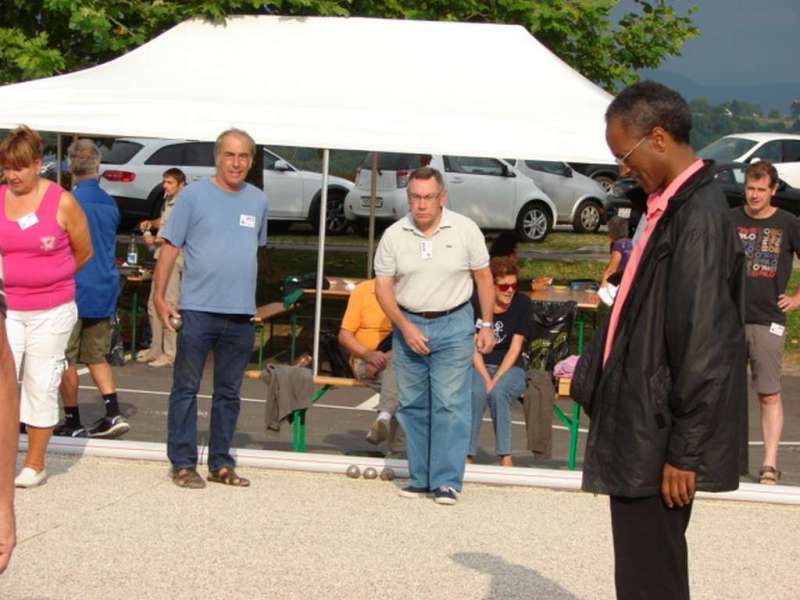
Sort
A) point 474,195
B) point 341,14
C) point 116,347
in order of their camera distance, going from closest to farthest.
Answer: point 116,347 < point 341,14 < point 474,195

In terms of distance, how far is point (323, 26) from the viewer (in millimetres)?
14086

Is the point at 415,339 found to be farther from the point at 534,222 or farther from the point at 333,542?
the point at 534,222

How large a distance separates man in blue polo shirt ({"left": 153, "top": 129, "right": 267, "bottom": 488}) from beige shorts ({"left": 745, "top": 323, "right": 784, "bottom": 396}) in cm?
310

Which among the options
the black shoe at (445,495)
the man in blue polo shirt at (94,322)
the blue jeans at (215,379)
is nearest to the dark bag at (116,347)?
the man in blue polo shirt at (94,322)

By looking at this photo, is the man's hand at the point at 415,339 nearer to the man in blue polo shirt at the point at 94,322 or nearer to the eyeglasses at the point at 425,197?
the eyeglasses at the point at 425,197

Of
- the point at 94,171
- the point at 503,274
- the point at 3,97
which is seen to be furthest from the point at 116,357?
the point at 503,274

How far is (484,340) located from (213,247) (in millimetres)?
1558

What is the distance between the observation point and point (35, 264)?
7.81 m

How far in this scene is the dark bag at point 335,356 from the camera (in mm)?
11453

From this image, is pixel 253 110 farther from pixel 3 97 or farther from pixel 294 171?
pixel 294 171

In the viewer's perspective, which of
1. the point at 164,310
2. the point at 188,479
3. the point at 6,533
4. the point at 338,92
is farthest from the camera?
the point at 338,92

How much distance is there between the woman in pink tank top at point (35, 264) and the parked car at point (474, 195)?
16.0 metres

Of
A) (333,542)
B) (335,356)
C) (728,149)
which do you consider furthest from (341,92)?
(728,149)

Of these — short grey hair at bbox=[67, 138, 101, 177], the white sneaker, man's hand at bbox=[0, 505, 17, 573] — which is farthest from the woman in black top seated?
man's hand at bbox=[0, 505, 17, 573]
